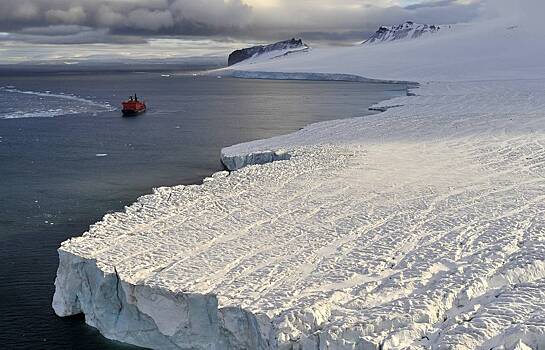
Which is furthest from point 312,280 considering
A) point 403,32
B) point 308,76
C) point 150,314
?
point 403,32

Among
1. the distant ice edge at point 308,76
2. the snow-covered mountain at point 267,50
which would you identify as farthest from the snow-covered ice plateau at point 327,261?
the snow-covered mountain at point 267,50

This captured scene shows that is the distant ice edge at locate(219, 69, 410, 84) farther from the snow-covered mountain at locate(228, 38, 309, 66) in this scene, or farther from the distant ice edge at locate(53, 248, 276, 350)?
the distant ice edge at locate(53, 248, 276, 350)

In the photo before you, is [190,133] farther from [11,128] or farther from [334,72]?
[334,72]

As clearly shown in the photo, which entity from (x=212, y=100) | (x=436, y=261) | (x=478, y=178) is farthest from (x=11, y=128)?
(x=436, y=261)

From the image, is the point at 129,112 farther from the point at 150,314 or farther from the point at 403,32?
the point at 403,32

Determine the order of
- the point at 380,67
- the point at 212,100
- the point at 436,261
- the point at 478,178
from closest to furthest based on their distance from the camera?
the point at 436,261 < the point at 478,178 < the point at 212,100 < the point at 380,67

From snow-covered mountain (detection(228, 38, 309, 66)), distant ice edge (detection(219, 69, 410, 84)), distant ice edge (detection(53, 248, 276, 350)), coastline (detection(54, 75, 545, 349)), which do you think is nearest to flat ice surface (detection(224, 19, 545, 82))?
distant ice edge (detection(219, 69, 410, 84))
